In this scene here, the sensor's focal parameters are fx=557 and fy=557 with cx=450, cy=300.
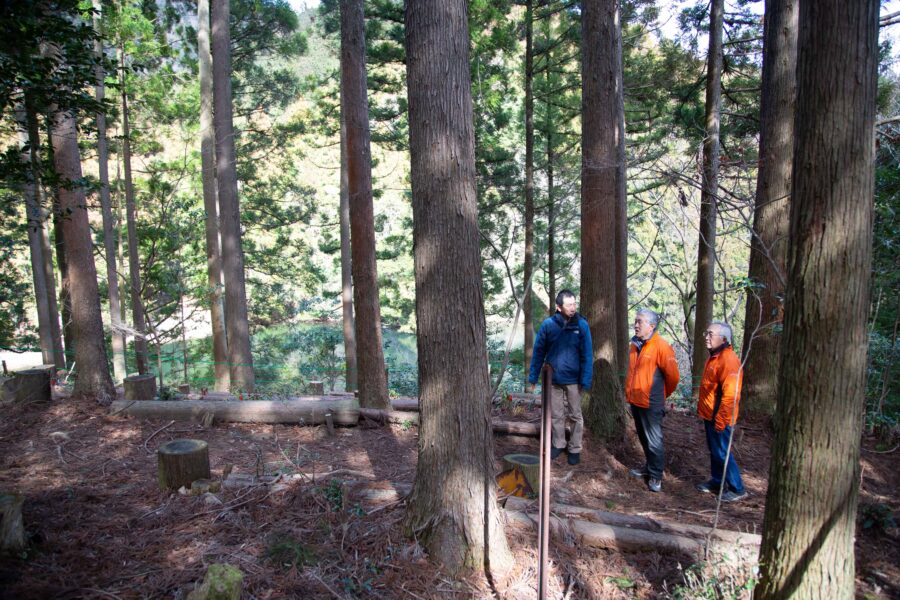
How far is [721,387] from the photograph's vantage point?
5.45 m

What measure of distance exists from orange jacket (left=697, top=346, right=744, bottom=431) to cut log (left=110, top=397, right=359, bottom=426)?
4650mm

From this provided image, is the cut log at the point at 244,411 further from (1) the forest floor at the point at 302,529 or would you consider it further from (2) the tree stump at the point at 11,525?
(2) the tree stump at the point at 11,525

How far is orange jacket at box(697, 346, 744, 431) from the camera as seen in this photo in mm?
5360

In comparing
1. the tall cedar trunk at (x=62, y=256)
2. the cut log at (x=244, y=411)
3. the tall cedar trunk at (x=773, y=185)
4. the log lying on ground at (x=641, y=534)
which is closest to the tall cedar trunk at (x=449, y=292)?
the log lying on ground at (x=641, y=534)

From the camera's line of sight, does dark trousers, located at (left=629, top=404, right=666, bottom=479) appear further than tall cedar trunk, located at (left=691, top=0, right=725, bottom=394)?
No

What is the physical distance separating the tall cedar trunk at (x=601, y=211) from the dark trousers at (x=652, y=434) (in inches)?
36.3

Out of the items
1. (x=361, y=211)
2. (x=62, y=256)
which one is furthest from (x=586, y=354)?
(x=62, y=256)

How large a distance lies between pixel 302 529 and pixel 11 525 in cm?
184

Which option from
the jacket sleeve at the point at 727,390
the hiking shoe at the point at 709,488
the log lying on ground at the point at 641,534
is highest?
the jacket sleeve at the point at 727,390

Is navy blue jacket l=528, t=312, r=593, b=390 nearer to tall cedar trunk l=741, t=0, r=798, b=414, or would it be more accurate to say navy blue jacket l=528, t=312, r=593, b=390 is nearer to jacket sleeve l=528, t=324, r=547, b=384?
jacket sleeve l=528, t=324, r=547, b=384

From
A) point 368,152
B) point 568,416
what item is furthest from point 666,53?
point 568,416

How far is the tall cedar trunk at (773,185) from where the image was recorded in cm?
738

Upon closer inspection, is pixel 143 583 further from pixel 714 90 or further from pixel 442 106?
Answer: pixel 714 90

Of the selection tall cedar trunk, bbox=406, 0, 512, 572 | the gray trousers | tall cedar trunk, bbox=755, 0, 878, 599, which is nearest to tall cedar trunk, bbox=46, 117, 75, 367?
tall cedar trunk, bbox=406, 0, 512, 572
